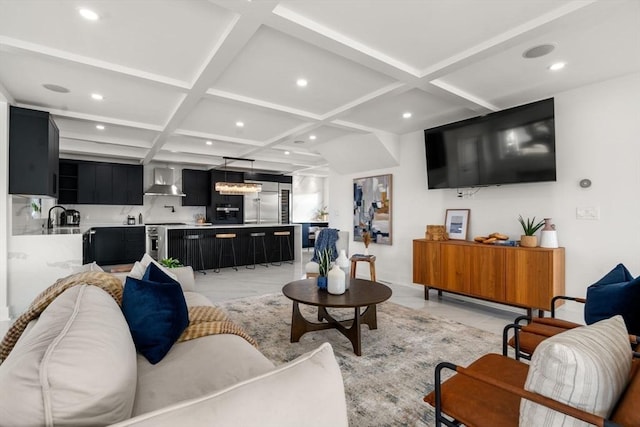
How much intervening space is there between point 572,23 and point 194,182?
8.15 metres

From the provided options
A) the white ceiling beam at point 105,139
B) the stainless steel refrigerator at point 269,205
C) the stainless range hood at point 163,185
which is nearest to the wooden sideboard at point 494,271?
the white ceiling beam at point 105,139

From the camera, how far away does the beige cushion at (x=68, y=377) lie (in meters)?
0.65

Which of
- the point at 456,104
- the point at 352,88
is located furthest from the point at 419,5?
the point at 456,104

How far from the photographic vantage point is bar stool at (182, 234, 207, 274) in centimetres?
632

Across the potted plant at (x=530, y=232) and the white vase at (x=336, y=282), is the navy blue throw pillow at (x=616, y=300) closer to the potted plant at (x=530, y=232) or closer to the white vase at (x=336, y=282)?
the potted plant at (x=530, y=232)

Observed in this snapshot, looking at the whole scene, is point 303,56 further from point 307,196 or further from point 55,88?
point 307,196

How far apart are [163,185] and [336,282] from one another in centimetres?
651

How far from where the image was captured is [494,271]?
360cm

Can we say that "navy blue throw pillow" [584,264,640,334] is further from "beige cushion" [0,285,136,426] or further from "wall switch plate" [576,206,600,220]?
"beige cushion" [0,285,136,426]

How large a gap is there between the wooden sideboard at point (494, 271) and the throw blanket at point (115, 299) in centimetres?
299

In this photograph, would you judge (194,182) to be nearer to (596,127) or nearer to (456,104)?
(456,104)

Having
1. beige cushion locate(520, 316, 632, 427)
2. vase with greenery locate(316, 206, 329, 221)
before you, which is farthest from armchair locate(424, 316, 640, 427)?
vase with greenery locate(316, 206, 329, 221)

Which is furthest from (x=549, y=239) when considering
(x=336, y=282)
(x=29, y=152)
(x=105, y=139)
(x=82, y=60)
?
(x=105, y=139)

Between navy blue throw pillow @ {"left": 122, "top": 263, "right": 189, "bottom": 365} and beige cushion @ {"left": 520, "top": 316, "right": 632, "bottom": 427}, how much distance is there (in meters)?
1.56
